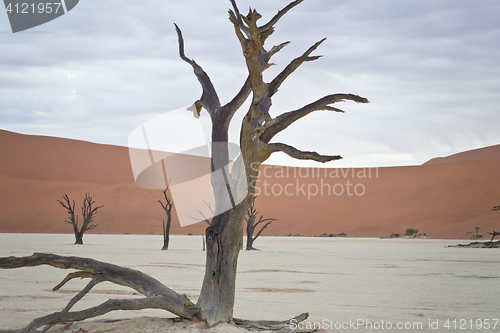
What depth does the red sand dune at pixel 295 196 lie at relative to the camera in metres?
51.5

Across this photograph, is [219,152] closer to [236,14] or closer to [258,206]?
[236,14]

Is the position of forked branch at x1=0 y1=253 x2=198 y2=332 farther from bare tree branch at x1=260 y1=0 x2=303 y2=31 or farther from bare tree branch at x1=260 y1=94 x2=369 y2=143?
bare tree branch at x1=260 y1=0 x2=303 y2=31

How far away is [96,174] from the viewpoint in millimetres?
73312

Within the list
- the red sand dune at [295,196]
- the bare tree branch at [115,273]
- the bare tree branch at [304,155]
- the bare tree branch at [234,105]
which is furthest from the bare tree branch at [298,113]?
the red sand dune at [295,196]

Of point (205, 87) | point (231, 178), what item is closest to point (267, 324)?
point (231, 178)

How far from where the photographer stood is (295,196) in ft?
229

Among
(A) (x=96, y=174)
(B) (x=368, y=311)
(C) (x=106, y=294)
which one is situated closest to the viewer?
(B) (x=368, y=311)

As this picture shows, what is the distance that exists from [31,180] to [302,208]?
3822cm

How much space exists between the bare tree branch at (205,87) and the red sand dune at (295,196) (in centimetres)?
4028

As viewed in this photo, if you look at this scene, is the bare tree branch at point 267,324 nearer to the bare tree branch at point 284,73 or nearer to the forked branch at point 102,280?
the forked branch at point 102,280

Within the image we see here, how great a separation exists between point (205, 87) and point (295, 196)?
64.5 meters

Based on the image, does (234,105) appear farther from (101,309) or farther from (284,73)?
(101,309)

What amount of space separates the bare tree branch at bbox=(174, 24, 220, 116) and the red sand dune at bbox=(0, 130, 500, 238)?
4028 cm

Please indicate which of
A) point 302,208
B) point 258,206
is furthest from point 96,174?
point 302,208
